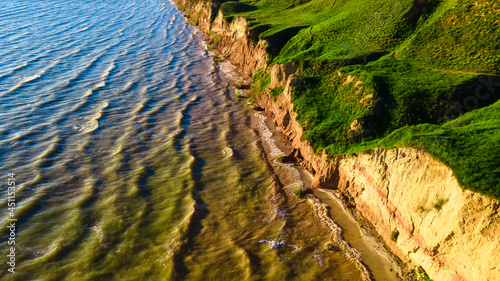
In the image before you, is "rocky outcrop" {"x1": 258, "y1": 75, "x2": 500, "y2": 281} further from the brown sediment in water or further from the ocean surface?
the ocean surface

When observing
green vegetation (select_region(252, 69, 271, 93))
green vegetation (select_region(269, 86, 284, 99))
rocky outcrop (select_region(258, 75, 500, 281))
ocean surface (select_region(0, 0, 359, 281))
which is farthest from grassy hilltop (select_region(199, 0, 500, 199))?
ocean surface (select_region(0, 0, 359, 281))

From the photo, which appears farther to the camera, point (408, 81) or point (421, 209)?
point (408, 81)

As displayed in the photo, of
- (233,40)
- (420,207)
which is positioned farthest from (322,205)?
(233,40)

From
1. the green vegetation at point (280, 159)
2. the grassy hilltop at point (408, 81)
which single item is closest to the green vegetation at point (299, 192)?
the grassy hilltop at point (408, 81)

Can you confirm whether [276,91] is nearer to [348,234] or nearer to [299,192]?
[299,192]

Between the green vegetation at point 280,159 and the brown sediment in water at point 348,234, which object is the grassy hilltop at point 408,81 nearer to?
the green vegetation at point 280,159

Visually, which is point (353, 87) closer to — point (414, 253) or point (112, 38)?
point (414, 253)
